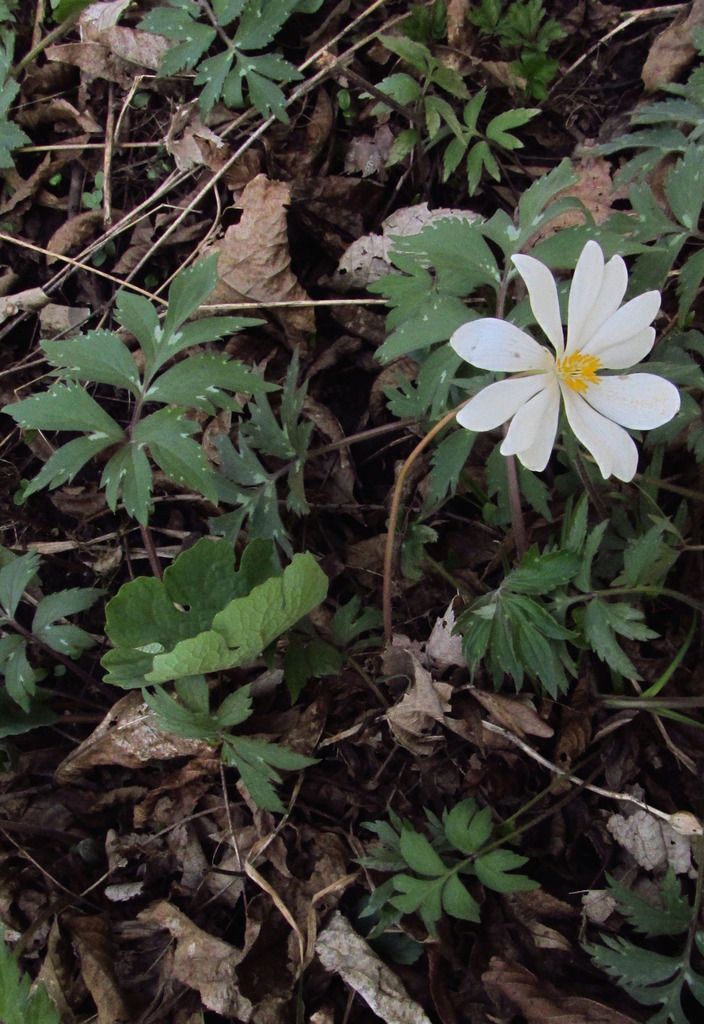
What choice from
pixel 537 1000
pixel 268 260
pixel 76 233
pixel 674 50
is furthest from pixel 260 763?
pixel 674 50

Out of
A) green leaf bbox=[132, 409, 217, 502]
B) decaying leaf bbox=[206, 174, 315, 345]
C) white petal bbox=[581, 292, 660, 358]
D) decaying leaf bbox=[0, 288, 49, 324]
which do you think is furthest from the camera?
decaying leaf bbox=[0, 288, 49, 324]

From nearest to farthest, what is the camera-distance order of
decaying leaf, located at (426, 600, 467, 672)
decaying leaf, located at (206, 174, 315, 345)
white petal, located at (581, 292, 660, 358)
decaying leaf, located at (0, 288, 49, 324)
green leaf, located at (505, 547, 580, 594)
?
white petal, located at (581, 292, 660, 358), green leaf, located at (505, 547, 580, 594), decaying leaf, located at (426, 600, 467, 672), decaying leaf, located at (206, 174, 315, 345), decaying leaf, located at (0, 288, 49, 324)

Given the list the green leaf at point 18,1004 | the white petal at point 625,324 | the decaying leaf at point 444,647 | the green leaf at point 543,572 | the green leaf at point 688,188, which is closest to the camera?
the white petal at point 625,324

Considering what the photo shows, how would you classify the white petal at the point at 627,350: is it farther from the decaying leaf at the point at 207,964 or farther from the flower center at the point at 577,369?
the decaying leaf at the point at 207,964

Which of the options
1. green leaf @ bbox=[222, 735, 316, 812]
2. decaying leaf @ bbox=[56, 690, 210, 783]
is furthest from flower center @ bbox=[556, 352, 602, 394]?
decaying leaf @ bbox=[56, 690, 210, 783]

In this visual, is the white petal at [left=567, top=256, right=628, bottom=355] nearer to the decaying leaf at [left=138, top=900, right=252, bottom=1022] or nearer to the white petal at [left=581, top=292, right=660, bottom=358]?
the white petal at [left=581, top=292, right=660, bottom=358]

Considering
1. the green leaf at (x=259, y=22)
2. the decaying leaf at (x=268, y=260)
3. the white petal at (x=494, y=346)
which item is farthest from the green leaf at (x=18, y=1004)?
the green leaf at (x=259, y=22)

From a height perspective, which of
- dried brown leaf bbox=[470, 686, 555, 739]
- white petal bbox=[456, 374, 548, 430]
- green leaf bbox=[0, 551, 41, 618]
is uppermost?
white petal bbox=[456, 374, 548, 430]
